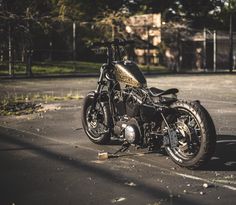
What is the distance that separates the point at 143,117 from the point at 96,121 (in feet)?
4.35

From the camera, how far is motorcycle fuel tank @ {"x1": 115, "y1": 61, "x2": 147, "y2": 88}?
6.12 metres

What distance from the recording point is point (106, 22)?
3238 centimetres

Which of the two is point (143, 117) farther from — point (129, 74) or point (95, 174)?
point (95, 174)

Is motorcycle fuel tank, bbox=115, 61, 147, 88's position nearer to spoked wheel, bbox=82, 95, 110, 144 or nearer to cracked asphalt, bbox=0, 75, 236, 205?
spoked wheel, bbox=82, 95, 110, 144

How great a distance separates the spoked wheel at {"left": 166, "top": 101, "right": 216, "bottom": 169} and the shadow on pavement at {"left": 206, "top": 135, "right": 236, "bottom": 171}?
27 centimetres

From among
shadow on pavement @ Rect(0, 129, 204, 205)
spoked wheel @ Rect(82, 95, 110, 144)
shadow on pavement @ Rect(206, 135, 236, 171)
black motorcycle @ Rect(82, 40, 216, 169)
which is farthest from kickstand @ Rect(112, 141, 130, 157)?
shadow on pavement @ Rect(206, 135, 236, 171)

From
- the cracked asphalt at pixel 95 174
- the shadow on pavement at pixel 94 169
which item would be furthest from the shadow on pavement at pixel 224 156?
the shadow on pavement at pixel 94 169

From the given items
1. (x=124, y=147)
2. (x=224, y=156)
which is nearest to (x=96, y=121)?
(x=124, y=147)

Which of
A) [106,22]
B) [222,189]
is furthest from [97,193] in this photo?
[106,22]

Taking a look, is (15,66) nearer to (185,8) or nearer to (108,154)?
(108,154)

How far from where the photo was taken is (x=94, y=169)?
5.47 metres

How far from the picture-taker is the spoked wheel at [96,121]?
6.83m

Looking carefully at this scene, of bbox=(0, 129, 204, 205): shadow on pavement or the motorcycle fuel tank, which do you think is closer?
bbox=(0, 129, 204, 205): shadow on pavement

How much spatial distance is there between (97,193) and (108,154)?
5.62 feet
